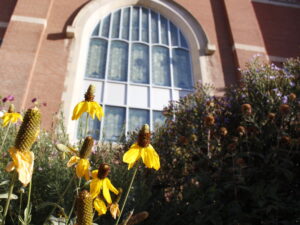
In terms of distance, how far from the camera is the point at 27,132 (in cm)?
92

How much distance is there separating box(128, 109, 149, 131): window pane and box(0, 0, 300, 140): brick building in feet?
0.09

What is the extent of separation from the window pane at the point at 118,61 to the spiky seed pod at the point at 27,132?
25.4 ft

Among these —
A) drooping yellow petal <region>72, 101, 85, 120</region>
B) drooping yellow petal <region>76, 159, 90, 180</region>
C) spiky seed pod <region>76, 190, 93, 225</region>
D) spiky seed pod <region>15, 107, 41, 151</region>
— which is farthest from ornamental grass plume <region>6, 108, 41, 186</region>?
drooping yellow petal <region>72, 101, 85, 120</region>

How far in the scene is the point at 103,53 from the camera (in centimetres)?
907

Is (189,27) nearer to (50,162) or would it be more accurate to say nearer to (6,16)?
(6,16)

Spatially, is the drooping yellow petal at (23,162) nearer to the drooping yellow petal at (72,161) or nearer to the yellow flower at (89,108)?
the drooping yellow petal at (72,161)

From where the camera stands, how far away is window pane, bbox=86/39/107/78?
8617mm

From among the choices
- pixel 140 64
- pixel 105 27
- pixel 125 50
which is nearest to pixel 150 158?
pixel 140 64

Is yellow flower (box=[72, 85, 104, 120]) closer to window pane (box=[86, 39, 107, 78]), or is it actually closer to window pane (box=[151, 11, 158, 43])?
window pane (box=[86, 39, 107, 78])

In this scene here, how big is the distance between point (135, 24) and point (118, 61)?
5.94ft

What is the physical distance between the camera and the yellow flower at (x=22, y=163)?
881 millimetres

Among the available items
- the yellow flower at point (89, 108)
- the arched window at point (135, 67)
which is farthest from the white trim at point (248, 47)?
the yellow flower at point (89, 108)

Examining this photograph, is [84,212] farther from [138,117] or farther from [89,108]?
[138,117]

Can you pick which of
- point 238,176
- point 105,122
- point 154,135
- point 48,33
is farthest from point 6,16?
point 238,176
